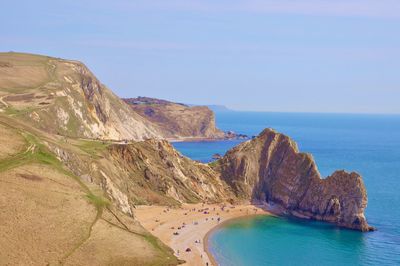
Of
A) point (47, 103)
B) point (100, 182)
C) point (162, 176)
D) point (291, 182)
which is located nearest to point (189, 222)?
point (162, 176)

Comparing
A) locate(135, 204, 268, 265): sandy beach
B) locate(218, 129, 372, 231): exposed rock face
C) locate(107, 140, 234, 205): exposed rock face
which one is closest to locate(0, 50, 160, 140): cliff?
locate(107, 140, 234, 205): exposed rock face

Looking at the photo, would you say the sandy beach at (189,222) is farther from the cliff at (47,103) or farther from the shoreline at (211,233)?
the cliff at (47,103)

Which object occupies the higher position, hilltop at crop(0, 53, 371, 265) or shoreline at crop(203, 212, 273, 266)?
hilltop at crop(0, 53, 371, 265)

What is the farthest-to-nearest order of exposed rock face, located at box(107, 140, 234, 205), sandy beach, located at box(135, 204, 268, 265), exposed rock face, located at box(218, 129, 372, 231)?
exposed rock face, located at box(107, 140, 234, 205) < exposed rock face, located at box(218, 129, 372, 231) < sandy beach, located at box(135, 204, 268, 265)

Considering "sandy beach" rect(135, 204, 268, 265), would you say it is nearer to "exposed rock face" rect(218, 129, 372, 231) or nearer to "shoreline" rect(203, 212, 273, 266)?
"shoreline" rect(203, 212, 273, 266)

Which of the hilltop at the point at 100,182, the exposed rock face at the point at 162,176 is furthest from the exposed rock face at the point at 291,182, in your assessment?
the exposed rock face at the point at 162,176

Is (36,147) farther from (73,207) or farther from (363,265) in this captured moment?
(363,265)

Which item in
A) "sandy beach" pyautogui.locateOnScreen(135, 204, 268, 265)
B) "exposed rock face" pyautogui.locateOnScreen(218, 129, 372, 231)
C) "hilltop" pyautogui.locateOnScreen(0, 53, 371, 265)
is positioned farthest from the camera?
"exposed rock face" pyautogui.locateOnScreen(218, 129, 372, 231)

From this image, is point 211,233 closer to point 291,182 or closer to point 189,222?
point 189,222
